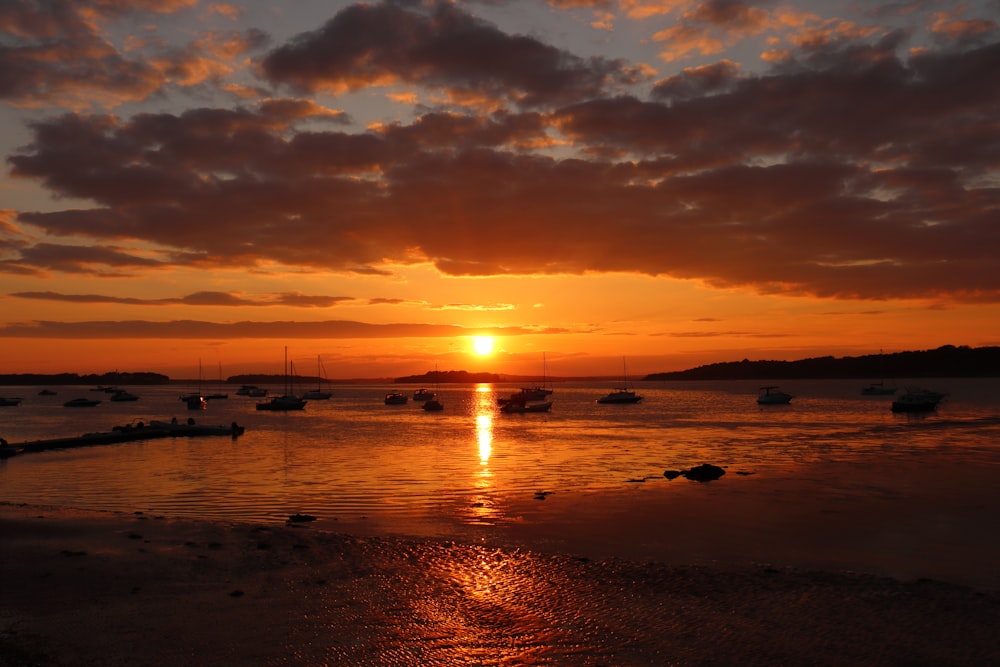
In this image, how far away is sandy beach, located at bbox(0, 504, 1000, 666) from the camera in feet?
44.2

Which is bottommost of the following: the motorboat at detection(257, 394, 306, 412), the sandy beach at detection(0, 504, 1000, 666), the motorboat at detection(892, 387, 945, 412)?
the motorboat at detection(892, 387, 945, 412)

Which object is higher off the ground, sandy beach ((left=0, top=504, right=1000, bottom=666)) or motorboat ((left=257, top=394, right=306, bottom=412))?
motorboat ((left=257, top=394, right=306, bottom=412))

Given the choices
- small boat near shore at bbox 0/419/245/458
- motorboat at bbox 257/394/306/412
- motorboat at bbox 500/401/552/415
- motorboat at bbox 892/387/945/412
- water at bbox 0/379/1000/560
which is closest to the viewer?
water at bbox 0/379/1000/560

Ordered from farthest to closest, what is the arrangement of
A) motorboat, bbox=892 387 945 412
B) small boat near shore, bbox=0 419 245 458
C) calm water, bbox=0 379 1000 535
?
motorboat, bbox=892 387 945 412
small boat near shore, bbox=0 419 245 458
calm water, bbox=0 379 1000 535

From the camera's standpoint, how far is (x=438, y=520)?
27969mm

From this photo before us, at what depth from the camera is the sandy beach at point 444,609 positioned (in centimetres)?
1348

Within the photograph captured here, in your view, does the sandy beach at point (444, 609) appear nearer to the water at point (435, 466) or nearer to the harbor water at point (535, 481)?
the harbor water at point (535, 481)

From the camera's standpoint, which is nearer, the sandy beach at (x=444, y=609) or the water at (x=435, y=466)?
the sandy beach at (x=444, y=609)

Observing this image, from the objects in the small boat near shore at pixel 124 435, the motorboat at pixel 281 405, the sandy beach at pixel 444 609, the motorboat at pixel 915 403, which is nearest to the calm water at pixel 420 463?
the small boat near shore at pixel 124 435

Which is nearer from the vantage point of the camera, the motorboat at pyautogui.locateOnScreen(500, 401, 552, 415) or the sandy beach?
the sandy beach

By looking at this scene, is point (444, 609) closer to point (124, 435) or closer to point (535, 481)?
point (535, 481)

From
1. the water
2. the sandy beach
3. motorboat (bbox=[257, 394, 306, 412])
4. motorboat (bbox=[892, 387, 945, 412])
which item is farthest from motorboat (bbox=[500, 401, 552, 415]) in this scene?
the sandy beach

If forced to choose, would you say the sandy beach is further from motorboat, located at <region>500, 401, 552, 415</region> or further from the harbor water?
motorboat, located at <region>500, 401, 552, 415</region>

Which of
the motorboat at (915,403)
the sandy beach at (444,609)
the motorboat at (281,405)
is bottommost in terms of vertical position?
the motorboat at (915,403)
